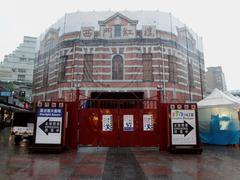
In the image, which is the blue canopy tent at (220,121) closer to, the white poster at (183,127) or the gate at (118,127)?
the white poster at (183,127)

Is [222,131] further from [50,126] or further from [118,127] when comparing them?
[50,126]

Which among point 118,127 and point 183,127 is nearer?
point 183,127

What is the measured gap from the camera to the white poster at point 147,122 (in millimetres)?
10498

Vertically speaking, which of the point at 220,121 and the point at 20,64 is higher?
the point at 20,64

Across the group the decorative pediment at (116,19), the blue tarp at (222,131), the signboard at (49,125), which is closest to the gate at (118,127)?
the signboard at (49,125)

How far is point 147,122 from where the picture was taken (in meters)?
10.5

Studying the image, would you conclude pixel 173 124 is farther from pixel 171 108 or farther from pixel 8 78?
pixel 8 78

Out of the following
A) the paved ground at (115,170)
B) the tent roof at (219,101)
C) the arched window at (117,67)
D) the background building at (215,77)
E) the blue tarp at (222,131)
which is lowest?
the paved ground at (115,170)

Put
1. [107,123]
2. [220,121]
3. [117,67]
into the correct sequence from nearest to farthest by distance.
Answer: [107,123] → [220,121] → [117,67]

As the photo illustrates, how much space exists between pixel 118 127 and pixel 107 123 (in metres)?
0.61

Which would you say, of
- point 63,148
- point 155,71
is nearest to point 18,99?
point 155,71

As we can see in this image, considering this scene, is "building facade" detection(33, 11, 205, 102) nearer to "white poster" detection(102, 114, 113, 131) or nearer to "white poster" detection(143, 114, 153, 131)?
"white poster" detection(143, 114, 153, 131)

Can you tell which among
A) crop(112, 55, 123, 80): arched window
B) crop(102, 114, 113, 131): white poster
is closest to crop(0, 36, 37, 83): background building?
crop(112, 55, 123, 80): arched window

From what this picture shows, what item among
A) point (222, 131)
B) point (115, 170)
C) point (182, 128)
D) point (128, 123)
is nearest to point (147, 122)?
point (128, 123)
